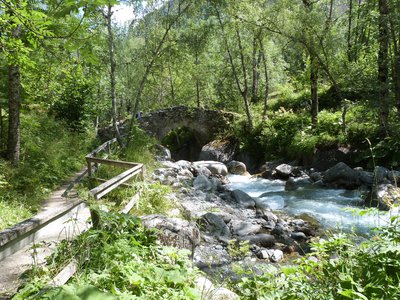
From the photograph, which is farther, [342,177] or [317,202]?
[342,177]

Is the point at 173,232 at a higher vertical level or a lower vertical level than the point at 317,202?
higher

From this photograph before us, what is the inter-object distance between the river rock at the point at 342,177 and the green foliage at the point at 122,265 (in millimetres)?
9466

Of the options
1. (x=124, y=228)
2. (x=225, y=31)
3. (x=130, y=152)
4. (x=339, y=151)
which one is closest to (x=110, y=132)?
(x=130, y=152)

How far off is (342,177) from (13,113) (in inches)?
425

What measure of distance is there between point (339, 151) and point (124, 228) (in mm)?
12335

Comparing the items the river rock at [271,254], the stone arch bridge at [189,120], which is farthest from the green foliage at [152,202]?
the stone arch bridge at [189,120]

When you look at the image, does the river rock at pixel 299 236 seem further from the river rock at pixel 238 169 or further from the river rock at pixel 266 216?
the river rock at pixel 238 169

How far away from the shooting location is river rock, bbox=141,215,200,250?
203 inches

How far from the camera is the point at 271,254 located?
21.7 ft

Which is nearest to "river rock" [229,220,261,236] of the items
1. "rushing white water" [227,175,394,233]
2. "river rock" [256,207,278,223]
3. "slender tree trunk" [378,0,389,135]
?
"river rock" [256,207,278,223]

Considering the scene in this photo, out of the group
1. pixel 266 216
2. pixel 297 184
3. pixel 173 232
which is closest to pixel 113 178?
pixel 173 232

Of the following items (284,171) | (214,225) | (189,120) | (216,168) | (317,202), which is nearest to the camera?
(214,225)

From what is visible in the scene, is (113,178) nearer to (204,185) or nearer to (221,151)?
(204,185)

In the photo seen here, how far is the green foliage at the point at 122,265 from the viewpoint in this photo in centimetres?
296
